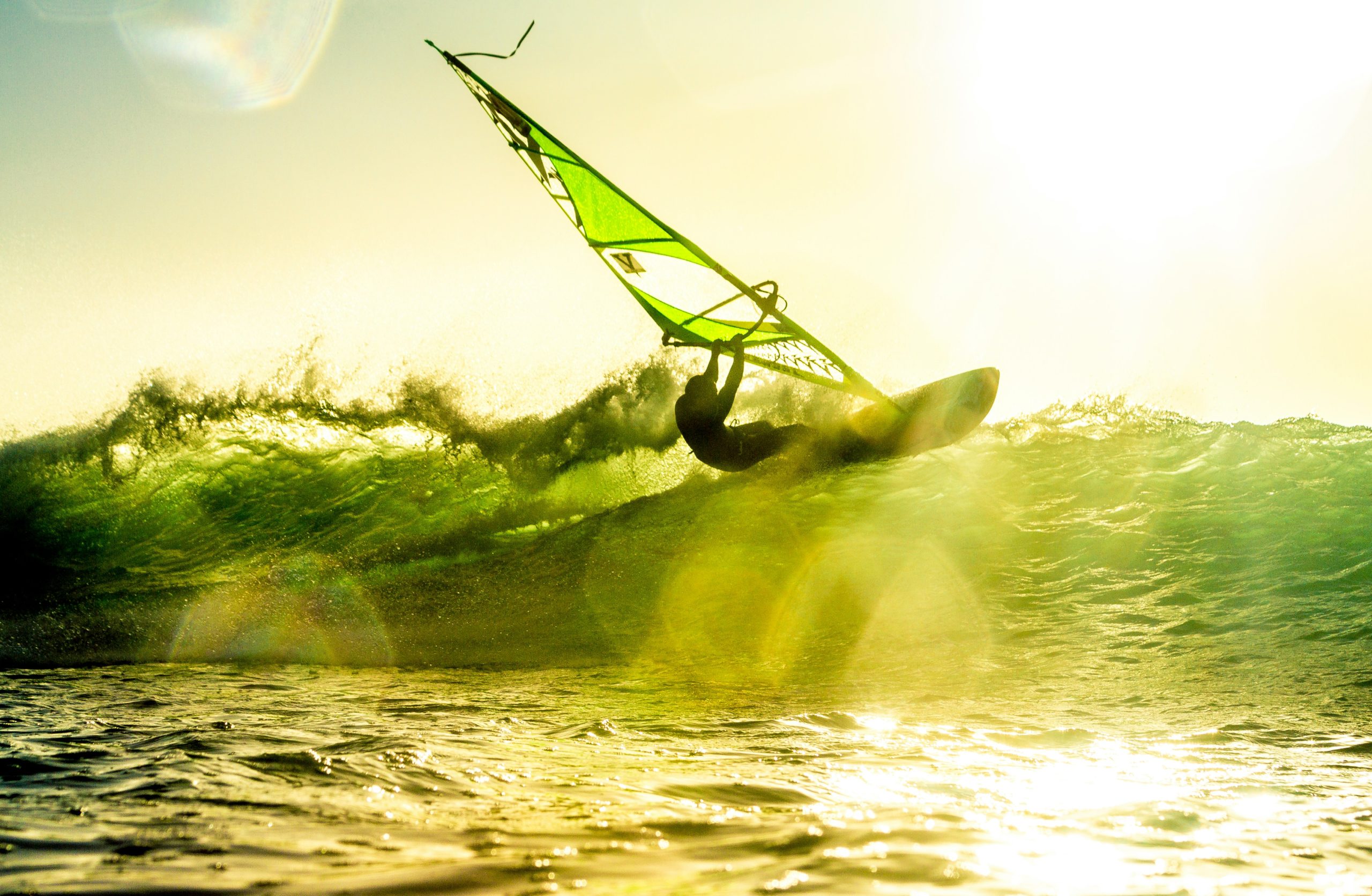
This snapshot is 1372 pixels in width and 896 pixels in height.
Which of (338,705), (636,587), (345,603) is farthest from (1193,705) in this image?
(345,603)

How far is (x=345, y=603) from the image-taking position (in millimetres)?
8367

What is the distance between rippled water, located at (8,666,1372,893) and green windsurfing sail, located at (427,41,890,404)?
2.57m

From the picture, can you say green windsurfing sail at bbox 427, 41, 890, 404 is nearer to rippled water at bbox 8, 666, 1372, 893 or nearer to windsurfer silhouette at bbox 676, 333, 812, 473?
windsurfer silhouette at bbox 676, 333, 812, 473

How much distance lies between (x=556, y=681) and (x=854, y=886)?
13.2 feet

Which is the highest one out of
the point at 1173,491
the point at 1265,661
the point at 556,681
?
the point at 1173,491

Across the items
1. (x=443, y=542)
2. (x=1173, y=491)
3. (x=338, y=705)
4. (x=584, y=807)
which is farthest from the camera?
(x=443, y=542)

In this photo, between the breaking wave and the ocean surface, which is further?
the breaking wave

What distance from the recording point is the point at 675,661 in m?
6.12

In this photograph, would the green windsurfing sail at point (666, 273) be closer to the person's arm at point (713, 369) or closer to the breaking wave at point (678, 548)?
the person's arm at point (713, 369)

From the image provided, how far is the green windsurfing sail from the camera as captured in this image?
5.29m

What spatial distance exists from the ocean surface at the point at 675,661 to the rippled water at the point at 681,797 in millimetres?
18

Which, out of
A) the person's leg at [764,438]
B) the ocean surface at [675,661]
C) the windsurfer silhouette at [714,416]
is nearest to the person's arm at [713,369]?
the windsurfer silhouette at [714,416]

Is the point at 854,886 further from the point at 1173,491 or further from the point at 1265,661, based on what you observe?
the point at 1173,491

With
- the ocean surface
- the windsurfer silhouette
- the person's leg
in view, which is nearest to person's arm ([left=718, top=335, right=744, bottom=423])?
the windsurfer silhouette
